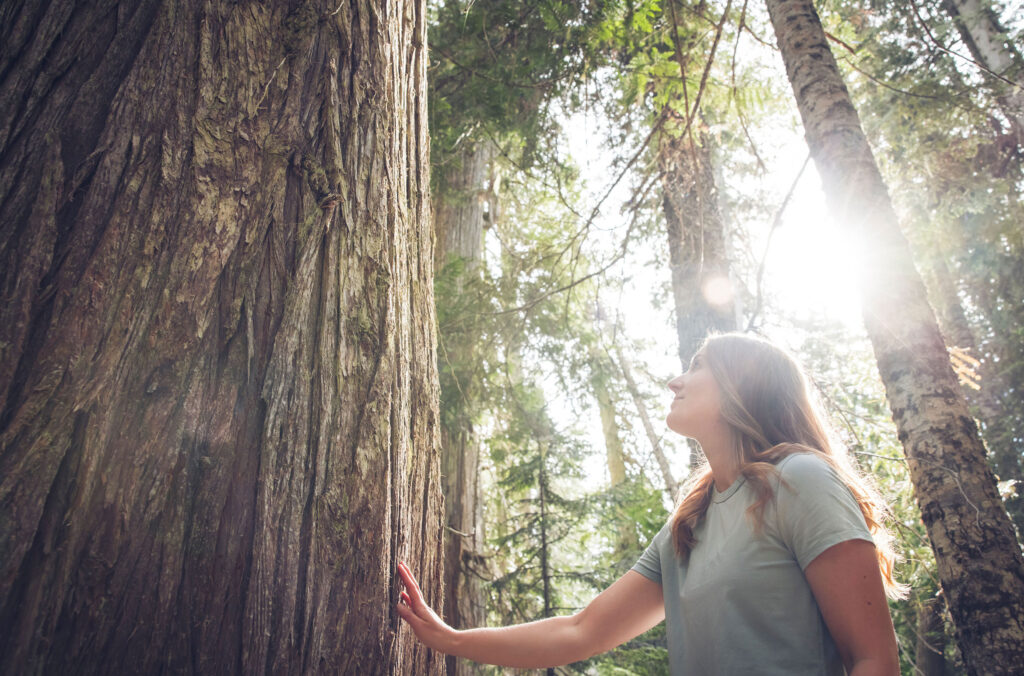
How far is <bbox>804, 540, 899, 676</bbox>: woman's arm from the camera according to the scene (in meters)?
1.32

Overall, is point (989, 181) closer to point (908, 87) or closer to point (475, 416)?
point (908, 87)

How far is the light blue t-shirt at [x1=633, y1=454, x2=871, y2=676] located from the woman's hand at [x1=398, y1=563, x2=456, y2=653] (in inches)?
25.9

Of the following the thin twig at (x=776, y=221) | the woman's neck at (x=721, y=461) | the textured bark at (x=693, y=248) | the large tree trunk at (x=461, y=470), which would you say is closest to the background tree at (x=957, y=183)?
the textured bark at (x=693, y=248)

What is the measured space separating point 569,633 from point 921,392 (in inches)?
88.8

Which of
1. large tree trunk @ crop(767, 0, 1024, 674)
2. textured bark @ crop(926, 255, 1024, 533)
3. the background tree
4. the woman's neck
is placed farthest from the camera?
textured bark @ crop(926, 255, 1024, 533)

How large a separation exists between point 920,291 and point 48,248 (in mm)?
3696

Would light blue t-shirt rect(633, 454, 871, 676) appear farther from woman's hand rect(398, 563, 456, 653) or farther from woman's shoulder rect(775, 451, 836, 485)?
woman's hand rect(398, 563, 456, 653)

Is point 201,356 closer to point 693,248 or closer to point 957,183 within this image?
point 693,248

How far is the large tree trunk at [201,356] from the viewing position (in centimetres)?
122

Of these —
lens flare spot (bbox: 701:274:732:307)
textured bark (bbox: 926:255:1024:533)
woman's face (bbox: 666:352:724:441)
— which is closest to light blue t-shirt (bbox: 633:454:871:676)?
woman's face (bbox: 666:352:724:441)

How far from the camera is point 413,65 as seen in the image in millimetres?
2258

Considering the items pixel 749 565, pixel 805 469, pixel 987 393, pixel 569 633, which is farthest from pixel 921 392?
pixel 987 393

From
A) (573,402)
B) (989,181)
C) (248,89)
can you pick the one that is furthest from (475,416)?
(989,181)

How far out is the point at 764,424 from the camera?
1877 mm
